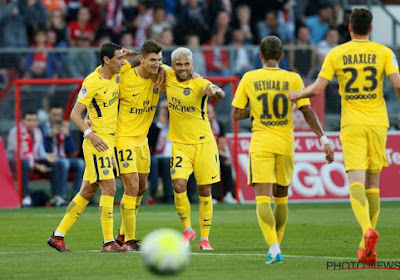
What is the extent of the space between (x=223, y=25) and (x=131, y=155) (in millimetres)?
12028

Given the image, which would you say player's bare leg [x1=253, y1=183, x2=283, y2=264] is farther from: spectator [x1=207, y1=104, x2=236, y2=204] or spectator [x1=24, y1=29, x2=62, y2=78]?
spectator [x1=24, y1=29, x2=62, y2=78]

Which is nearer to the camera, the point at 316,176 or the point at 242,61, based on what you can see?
the point at 316,176

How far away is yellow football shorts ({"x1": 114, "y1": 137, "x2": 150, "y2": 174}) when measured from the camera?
11.5 m

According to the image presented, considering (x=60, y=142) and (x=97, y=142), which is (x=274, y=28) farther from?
(x=97, y=142)

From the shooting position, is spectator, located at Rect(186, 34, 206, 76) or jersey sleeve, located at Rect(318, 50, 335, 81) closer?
jersey sleeve, located at Rect(318, 50, 335, 81)

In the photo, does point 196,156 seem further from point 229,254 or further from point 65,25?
point 65,25

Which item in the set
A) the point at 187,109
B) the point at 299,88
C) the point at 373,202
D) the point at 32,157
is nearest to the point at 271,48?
the point at 299,88

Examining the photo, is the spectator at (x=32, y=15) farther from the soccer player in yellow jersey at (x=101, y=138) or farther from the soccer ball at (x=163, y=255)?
the soccer ball at (x=163, y=255)

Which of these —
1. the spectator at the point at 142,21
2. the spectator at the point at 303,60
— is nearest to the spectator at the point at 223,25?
the spectator at the point at 142,21

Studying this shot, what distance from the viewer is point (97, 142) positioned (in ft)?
36.1

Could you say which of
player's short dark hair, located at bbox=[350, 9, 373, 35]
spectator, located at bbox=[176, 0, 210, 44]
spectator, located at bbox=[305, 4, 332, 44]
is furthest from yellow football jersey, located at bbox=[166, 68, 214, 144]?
spectator, located at bbox=[305, 4, 332, 44]

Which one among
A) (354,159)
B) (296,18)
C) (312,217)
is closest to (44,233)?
(312,217)

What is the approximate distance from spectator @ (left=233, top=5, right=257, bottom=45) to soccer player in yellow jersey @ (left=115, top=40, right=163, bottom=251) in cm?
1172

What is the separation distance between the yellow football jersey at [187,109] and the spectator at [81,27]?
35.9 ft
